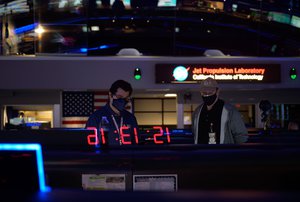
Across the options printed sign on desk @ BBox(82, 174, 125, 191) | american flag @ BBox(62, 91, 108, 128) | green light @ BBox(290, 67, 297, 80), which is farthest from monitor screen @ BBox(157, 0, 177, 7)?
printed sign on desk @ BBox(82, 174, 125, 191)

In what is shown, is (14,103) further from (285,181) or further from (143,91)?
(285,181)

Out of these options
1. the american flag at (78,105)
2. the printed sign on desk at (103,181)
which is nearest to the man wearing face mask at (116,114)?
the printed sign on desk at (103,181)

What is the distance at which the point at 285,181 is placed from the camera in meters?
1.70

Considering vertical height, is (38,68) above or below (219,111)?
above

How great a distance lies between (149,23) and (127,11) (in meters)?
6.27

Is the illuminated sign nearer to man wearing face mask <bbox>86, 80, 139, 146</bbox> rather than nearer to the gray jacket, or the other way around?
the gray jacket

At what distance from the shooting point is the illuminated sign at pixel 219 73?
38.0 ft

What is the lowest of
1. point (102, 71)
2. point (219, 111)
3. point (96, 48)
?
point (219, 111)

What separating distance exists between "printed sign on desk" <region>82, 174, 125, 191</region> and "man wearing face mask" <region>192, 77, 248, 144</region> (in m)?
2.68

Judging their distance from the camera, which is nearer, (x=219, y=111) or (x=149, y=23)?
(x=219, y=111)

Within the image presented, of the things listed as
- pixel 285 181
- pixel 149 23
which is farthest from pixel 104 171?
pixel 149 23

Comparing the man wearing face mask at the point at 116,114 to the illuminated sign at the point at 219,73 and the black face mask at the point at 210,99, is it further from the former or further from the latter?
the illuminated sign at the point at 219,73

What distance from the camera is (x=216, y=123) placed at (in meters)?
4.41

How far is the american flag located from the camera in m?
12.7
